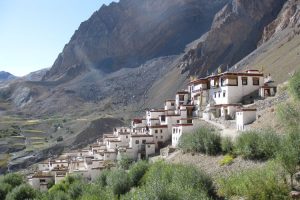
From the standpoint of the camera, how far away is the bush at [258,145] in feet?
106

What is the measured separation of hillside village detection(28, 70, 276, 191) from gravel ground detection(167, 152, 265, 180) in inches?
270

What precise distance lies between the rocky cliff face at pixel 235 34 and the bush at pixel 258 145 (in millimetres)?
125298

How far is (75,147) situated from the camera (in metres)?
105

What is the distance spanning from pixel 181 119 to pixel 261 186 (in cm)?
2719

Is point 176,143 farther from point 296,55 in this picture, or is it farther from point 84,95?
point 84,95

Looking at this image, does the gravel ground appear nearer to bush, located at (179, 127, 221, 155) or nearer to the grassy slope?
bush, located at (179, 127, 221, 155)

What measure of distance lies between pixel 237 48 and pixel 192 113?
109206 millimetres

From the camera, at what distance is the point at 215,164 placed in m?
37.7

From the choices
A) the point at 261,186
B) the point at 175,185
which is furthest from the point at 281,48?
the point at 261,186

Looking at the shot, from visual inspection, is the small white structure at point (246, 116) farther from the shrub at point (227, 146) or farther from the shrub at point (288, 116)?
the shrub at point (288, 116)

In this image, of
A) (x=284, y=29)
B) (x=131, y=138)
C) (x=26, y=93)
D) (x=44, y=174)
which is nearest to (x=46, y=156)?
(x=44, y=174)

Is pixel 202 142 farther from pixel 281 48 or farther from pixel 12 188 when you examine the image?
pixel 281 48

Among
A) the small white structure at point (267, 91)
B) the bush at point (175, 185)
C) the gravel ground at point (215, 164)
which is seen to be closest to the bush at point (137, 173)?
the bush at point (175, 185)

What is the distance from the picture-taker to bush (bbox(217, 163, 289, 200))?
84.4 feet
